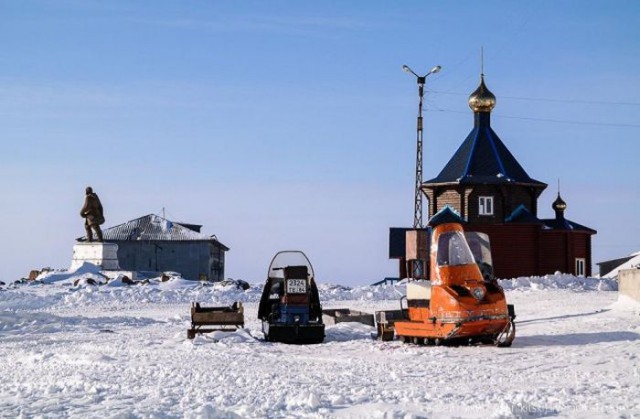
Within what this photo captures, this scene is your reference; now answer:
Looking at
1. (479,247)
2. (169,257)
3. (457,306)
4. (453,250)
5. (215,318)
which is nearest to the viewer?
(457,306)

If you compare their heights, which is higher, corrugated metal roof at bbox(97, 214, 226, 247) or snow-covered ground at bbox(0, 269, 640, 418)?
corrugated metal roof at bbox(97, 214, 226, 247)

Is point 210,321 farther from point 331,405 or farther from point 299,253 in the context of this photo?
point 331,405

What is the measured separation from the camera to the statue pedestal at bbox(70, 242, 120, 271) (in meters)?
49.6

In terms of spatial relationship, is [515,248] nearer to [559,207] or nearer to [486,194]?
[486,194]

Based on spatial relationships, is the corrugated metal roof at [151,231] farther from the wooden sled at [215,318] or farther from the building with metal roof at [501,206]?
the wooden sled at [215,318]

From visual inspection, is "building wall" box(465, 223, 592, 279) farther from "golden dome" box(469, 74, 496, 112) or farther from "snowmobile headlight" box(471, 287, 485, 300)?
"snowmobile headlight" box(471, 287, 485, 300)

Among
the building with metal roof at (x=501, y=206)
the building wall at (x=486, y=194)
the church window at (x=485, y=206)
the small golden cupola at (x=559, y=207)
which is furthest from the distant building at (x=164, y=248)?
the small golden cupola at (x=559, y=207)

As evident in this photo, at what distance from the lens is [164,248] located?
209ft

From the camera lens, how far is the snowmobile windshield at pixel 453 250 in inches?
714

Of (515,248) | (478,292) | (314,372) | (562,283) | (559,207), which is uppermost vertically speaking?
(559,207)

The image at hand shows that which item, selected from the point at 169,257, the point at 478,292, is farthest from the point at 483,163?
the point at 478,292

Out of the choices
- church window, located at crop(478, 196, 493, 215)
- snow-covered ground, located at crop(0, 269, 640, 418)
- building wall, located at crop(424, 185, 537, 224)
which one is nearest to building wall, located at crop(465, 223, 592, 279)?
building wall, located at crop(424, 185, 537, 224)

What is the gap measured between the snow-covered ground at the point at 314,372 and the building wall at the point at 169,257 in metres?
36.8

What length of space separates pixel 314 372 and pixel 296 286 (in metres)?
6.73
